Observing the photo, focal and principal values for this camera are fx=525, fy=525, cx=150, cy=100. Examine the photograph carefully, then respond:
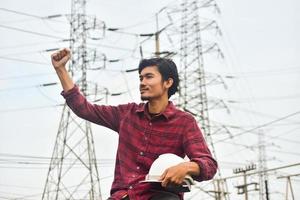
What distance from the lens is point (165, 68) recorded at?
3.06 m

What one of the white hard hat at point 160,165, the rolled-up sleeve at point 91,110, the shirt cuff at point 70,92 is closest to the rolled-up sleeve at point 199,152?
the white hard hat at point 160,165

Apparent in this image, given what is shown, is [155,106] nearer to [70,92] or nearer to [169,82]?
[169,82]

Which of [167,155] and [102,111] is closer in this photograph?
[167,155]

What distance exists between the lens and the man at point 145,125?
9.20 feet

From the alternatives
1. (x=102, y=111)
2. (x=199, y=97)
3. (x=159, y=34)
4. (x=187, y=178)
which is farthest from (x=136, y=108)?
(x=199, y=97)

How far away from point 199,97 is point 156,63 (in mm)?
28844

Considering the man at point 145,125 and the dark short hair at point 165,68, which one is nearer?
the man at point 145,125

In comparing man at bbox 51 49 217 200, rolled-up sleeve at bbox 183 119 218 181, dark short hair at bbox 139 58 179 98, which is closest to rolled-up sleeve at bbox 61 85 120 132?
man at bbox 51 49 217 200

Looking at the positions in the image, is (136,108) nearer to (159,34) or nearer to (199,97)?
(159,34)

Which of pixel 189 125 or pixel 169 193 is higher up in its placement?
pixel 189 125

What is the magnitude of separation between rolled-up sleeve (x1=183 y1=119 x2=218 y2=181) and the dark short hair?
27 centimetres

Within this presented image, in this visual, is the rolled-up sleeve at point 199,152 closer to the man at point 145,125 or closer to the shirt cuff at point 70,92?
the man at point 145,125

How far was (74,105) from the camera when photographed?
9.81ft

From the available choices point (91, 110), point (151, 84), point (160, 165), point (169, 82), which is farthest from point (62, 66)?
point (160, 165)
